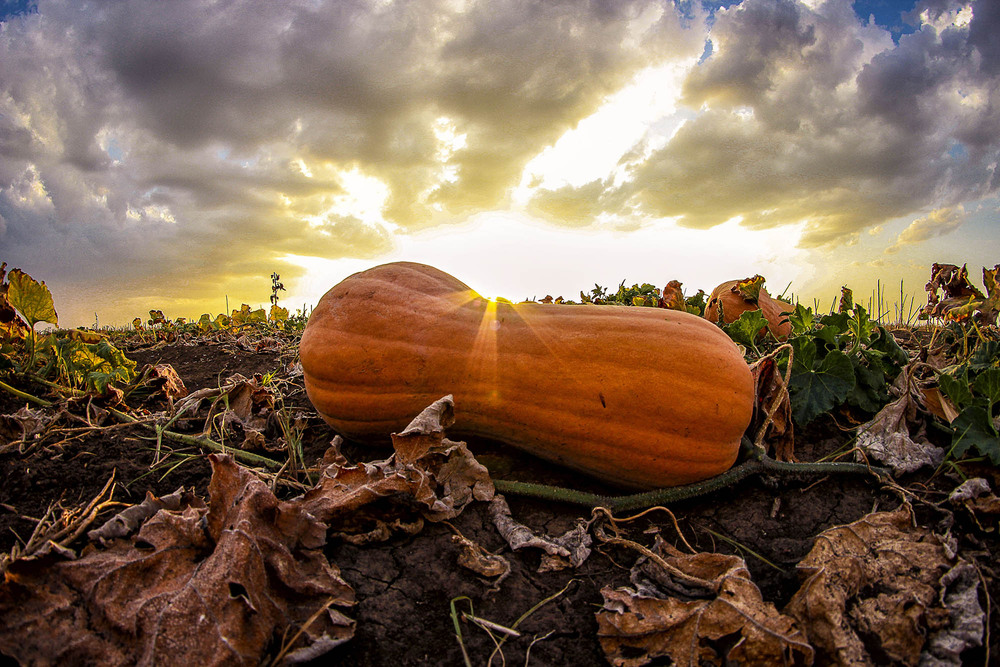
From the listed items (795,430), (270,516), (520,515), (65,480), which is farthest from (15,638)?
(795,430)

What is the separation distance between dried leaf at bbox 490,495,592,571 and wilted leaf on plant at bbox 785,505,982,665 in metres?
0.60

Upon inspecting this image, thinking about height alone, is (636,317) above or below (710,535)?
above

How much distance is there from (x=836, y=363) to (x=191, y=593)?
255 cm

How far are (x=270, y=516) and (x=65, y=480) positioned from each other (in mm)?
1164

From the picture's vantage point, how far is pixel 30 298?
2.88 meters

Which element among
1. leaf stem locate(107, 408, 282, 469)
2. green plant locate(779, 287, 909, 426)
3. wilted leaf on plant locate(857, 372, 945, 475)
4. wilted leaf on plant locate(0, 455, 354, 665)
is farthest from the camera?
green plant locate(779, 287, 909, 426)

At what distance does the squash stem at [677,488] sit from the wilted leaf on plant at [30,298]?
2.62 m

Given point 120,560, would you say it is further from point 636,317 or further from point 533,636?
point 636,317

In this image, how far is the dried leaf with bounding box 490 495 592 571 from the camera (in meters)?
1.76

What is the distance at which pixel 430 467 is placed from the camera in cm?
199

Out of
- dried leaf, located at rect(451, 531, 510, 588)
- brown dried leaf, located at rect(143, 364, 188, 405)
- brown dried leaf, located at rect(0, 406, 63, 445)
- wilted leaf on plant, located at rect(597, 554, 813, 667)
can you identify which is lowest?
wilted leaf on plant, located at rect(597, 554, 813, 667)

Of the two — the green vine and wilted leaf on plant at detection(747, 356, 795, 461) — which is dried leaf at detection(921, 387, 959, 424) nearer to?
the green vine

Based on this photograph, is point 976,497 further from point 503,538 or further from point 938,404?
point 503,538

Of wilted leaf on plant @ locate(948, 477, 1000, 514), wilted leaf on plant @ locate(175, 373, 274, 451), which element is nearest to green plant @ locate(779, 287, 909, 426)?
wilted leaf on plant @ locate(948, 477, 1000, 514)
